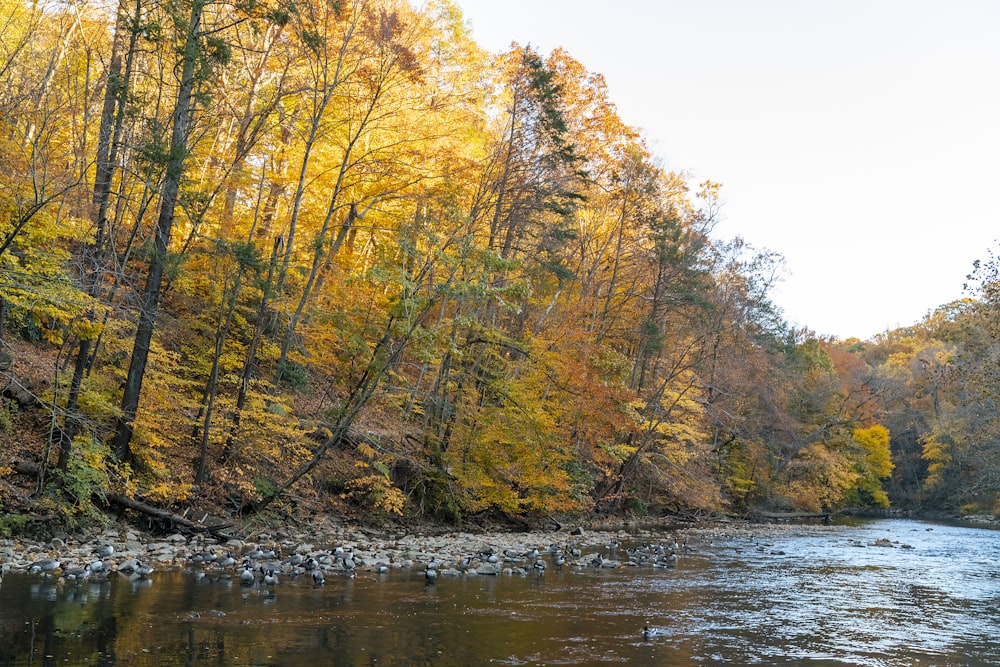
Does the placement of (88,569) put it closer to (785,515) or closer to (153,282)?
(153,282)

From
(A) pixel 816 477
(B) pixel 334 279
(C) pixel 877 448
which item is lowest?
(A) pixel 816 477

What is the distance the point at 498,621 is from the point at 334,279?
13.3 m

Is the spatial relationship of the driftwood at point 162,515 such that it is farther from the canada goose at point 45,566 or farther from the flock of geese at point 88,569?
the canada goose at point 45,566

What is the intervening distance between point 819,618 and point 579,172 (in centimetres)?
1533

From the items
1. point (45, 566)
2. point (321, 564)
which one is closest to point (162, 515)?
point (321, 564)

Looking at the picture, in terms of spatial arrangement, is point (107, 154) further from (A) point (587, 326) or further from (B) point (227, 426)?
(A) point (587, 326)

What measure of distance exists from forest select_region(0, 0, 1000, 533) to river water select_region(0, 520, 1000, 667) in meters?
4.03

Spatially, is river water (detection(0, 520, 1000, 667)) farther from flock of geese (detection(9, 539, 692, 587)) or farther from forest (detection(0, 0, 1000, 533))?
forest (detection(0, 0, 1000, 533))

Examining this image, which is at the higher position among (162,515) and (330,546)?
(162,515)

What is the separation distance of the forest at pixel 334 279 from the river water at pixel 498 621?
4026mm

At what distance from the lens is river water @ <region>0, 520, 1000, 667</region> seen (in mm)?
7074

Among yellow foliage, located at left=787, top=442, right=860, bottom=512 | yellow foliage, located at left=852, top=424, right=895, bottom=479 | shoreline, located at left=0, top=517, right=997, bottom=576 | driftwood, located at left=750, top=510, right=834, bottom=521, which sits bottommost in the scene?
driftwood, located at left=750, top=510, right=834, bottom=521

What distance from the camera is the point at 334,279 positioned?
20.7 m

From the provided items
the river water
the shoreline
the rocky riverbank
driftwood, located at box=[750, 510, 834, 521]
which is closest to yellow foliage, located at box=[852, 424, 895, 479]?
driftwood, located at box=[750, 510, 834, 521]
